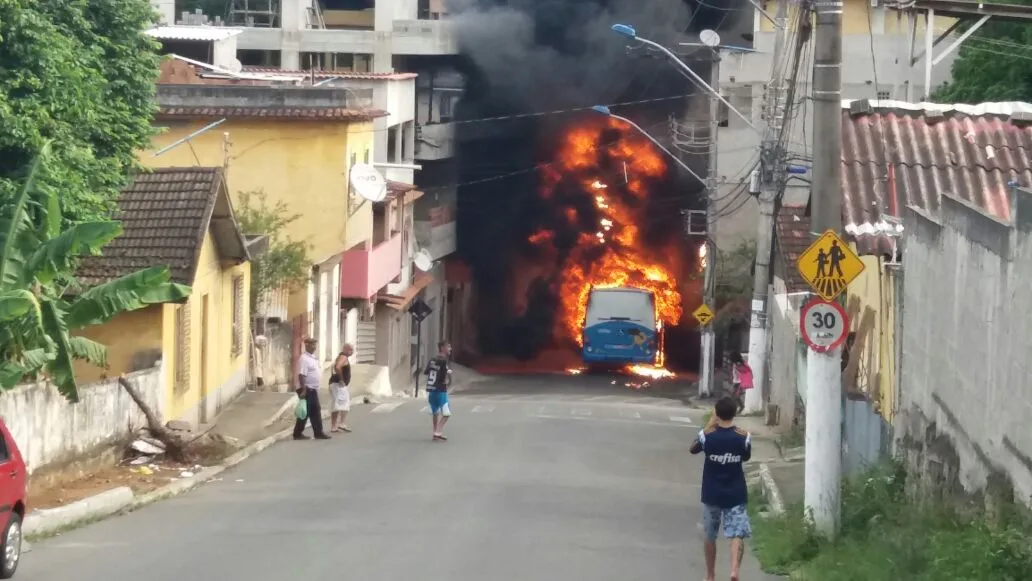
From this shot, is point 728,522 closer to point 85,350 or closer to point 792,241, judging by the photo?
point 85,350

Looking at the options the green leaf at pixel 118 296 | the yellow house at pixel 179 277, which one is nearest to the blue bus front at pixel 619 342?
the yellow house at pixel 179 277

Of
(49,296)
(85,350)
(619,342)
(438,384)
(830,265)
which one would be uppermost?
(830,265)

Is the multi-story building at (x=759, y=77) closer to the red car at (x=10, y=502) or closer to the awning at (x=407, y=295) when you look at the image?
the awning at (x=407, y=295)

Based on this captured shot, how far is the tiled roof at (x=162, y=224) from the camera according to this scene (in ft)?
70.6

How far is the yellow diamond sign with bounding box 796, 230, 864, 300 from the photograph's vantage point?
1197cm

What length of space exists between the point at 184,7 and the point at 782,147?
47.2 m

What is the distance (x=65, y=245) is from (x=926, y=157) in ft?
33.2

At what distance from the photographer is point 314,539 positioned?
13.3 meters

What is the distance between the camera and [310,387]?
22.5m

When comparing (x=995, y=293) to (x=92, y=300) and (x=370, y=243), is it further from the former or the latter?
(x=370, y=243)

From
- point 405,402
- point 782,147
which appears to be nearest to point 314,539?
point 782,147

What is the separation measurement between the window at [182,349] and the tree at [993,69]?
78.6ft

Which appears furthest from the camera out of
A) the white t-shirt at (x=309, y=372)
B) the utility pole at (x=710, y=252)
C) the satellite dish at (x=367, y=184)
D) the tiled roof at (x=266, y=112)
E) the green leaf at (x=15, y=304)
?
the utility pole at (x=710, y=252)

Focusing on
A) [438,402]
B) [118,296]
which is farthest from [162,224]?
[118,296]
